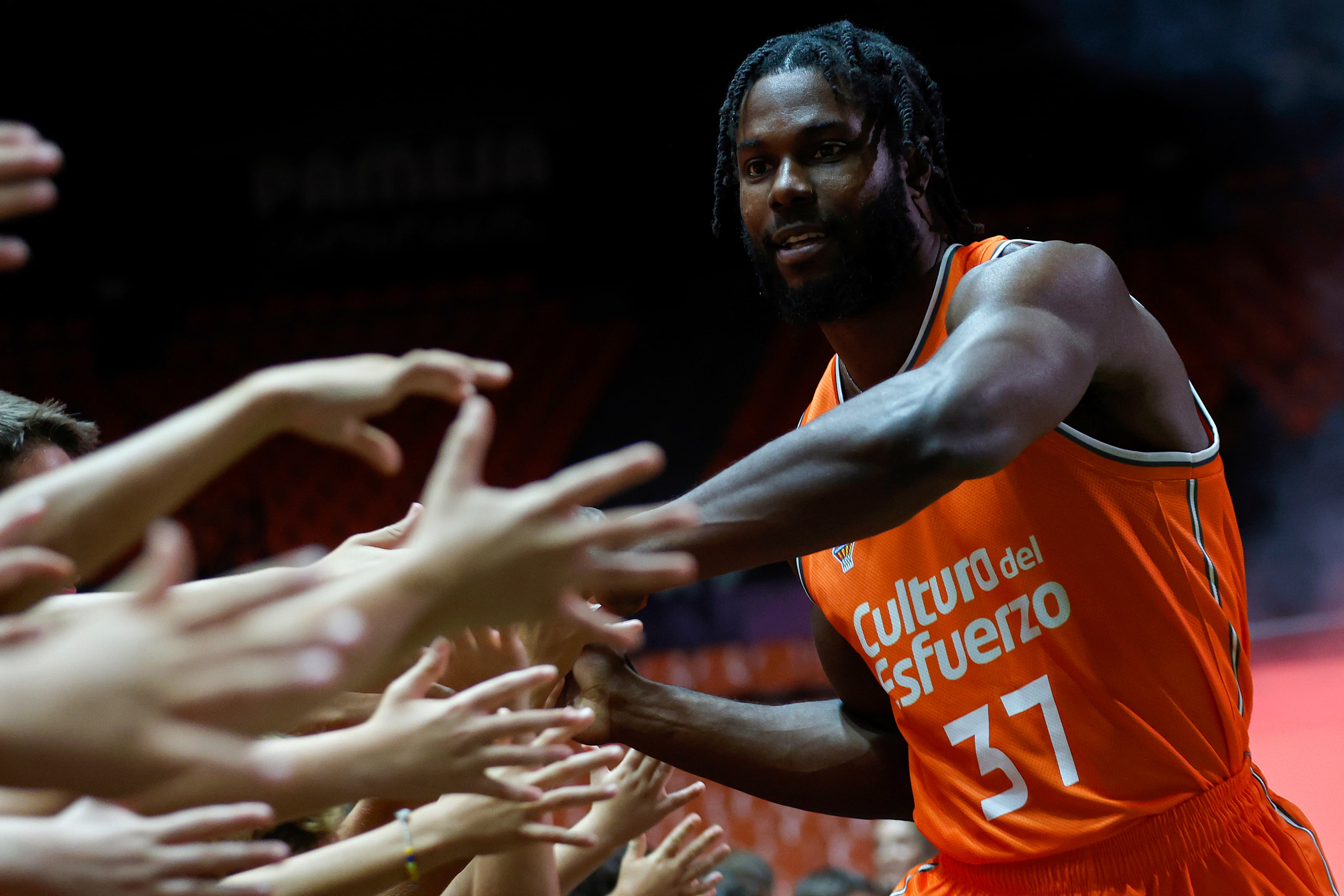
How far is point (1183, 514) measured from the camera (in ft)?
6.29

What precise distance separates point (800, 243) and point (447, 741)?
1162mm

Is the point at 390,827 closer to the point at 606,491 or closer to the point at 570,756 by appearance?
the point at 570,756

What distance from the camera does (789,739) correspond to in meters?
2.32

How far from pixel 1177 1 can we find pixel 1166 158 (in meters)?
0.91

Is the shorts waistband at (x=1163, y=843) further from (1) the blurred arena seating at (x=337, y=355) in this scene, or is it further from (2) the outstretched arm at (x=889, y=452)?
(1) the blurred arena seating at (x=337, y=355)

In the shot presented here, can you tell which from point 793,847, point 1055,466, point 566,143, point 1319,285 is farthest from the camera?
point 566,143

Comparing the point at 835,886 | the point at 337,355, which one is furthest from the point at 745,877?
the point at 337,355

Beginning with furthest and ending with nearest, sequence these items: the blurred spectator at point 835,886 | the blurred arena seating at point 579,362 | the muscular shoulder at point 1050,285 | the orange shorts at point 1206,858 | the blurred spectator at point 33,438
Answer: the blurred arena seating at point 579,362 < the blurred spectator at point 835,886 < the blurred spectator at point 33,438 < the orange shorts at point 1206,858 < the muscular shoulder at point 1050,285

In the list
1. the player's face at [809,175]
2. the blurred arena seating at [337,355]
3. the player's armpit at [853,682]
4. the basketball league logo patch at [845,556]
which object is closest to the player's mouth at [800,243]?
the player's face at [809,175]

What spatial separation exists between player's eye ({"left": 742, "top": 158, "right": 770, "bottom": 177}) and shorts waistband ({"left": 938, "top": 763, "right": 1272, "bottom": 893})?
3.84 ft

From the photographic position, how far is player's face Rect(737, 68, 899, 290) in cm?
209

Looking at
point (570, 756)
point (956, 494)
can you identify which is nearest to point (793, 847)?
point (956, 494)

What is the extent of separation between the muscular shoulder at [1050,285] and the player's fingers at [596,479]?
2.85 feet

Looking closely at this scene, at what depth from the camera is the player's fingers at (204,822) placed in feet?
3.15
